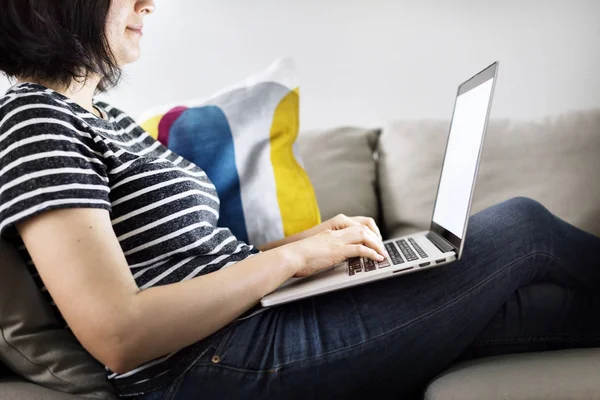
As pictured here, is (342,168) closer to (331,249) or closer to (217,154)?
(217,154)

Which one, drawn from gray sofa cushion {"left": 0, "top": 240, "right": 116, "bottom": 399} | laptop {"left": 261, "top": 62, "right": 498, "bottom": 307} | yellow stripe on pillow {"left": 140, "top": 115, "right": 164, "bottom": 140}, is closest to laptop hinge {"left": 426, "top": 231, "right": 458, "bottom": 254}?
laptop {"left": 261, "top": 62, "right": 498, "bottom": 307}

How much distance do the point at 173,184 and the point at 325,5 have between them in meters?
1.08

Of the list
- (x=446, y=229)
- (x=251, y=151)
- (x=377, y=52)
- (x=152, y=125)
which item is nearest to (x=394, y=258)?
(x=446, y=229)

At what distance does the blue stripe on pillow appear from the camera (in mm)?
1388

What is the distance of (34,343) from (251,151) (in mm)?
708

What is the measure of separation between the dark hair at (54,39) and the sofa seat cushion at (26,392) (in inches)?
19.2

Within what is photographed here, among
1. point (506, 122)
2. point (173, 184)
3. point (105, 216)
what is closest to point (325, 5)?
point (506, 122)

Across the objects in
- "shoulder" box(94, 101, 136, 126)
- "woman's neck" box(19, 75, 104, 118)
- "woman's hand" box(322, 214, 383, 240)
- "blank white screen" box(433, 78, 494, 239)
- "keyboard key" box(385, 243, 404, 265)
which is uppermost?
"woman's neck" box(19, 75, 104, 118)

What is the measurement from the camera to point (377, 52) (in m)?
1.83

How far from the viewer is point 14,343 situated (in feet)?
2.84

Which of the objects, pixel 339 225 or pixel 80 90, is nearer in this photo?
pixel 80 90

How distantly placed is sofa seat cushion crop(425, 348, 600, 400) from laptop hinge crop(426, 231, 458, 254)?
192mm

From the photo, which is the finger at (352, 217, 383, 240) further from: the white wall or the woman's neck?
the white wall

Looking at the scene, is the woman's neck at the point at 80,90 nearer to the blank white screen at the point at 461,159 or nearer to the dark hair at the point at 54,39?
the dark hair at the point at 54,39
